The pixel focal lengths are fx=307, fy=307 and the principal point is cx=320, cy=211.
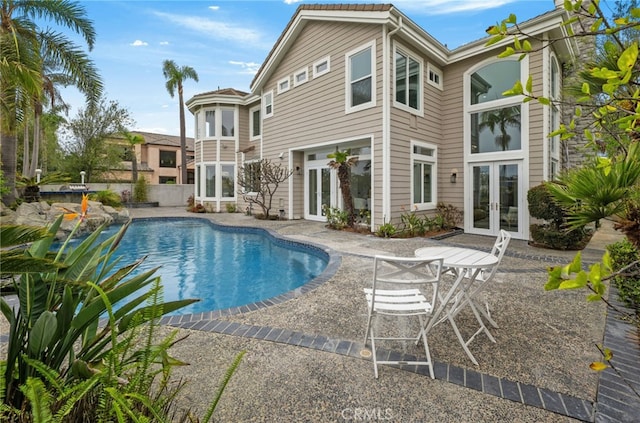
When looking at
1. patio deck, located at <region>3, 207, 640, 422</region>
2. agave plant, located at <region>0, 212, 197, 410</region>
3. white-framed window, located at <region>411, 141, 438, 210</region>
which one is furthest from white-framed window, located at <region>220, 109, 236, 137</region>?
agave plant, located at <region>0, 212, 197, 410</region>

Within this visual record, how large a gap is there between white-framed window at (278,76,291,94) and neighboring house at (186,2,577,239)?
16 cm

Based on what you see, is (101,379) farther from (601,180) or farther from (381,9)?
(381,9)

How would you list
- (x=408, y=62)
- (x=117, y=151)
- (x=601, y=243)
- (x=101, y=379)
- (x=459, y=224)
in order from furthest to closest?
1. (x=117, y=151)
2. (x=459, y=224)
3. (x=408, y=62)
4. (x=601, y=243)
5. (x=101, y=379)

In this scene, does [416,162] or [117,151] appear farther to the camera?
[117,151]

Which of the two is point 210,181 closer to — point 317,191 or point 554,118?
point 317,191

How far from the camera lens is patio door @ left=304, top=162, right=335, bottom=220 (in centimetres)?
1188

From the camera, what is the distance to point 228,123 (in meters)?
17.1

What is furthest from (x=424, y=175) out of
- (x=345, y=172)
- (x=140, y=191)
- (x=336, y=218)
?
(x=140, y=191)

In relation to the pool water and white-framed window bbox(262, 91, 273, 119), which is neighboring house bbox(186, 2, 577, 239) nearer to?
white-framed window bbox(262, 91, 273, 119)

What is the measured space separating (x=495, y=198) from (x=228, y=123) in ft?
45.2

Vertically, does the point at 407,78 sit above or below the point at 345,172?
above

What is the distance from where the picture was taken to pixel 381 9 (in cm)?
852

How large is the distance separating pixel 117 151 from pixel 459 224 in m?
23.6

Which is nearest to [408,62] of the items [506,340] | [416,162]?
[416,162]
